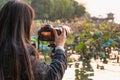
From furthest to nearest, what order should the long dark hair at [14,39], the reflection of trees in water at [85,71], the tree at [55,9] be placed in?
the tree at [55,9] → the reflection of trees in water at [85,71] → the long dark hair at [14,39]

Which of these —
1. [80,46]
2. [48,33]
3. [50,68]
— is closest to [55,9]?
[80,46]

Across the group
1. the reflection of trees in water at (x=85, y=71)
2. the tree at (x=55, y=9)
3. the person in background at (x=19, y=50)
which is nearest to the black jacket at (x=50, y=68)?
the person in background at (x=19, y=50)

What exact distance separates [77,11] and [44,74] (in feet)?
76.6

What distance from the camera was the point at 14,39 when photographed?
1.47 meters

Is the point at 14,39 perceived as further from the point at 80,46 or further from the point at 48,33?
the point at 80,46

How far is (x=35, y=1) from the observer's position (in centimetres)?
2219

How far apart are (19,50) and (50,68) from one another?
5.1 inches

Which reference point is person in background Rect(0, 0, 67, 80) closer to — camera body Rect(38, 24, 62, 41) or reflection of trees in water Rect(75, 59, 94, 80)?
camera body Rect(38, 24, 62, 41)

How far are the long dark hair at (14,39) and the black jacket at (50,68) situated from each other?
0.10 feet

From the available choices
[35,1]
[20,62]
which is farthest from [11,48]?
[35,1]

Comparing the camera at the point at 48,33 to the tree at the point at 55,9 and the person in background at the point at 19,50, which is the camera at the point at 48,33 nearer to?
the person in background at the point at 19,50

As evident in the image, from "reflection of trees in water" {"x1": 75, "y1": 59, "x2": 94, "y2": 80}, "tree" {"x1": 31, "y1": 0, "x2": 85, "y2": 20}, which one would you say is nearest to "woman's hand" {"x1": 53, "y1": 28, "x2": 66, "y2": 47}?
"reflection of trees in water" {"x1": 75, "y1": 59, "x2": 94, "y2": 80}

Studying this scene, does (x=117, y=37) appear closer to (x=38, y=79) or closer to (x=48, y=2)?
(x=38, y=79)

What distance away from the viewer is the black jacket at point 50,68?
149cm
